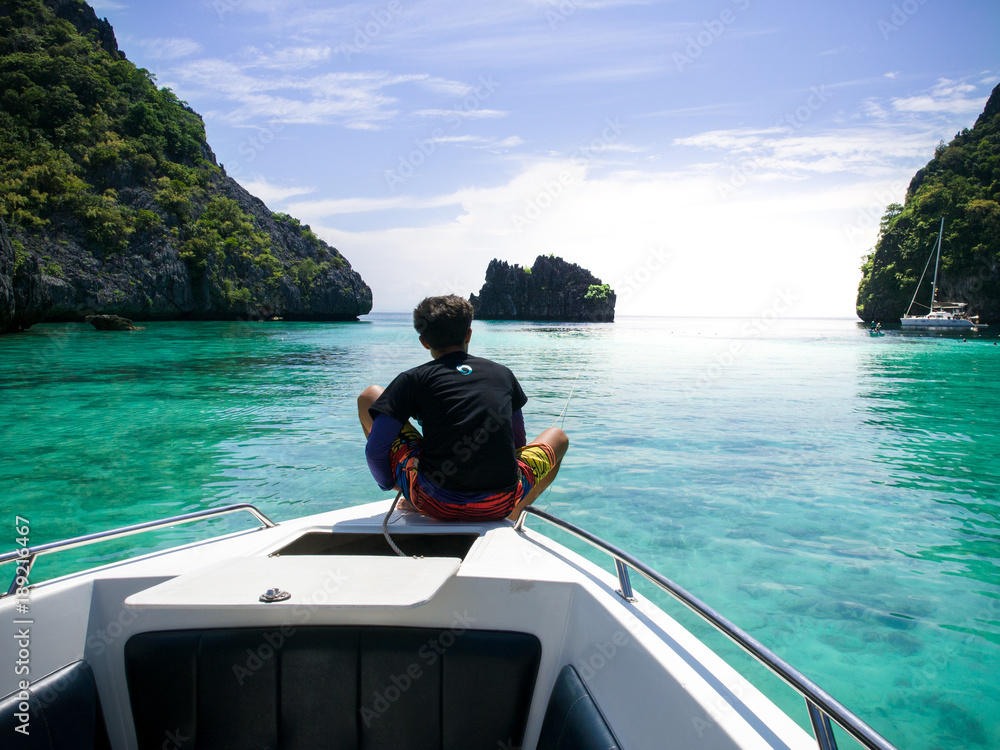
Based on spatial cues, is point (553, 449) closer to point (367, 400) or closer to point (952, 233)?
point (367, 400)

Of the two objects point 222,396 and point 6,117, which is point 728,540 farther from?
point 6,117

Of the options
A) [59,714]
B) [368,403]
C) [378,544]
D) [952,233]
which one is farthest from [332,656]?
[952,233]

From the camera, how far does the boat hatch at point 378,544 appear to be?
2.34 m

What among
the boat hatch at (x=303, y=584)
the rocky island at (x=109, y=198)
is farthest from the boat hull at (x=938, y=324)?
the rocky island at (x=109, y=198)

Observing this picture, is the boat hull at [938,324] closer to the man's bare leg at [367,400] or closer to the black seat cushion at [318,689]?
the man's bare leg at [367,400]

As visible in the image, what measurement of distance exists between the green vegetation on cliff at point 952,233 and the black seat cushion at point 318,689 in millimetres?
80085

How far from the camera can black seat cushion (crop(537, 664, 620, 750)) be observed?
4.86 feet

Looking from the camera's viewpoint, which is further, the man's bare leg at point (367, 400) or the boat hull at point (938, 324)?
the boat hull at point (938, 324)

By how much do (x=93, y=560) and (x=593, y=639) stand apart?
4500 mm

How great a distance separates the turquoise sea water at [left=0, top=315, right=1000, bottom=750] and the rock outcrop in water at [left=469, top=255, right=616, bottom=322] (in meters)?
102

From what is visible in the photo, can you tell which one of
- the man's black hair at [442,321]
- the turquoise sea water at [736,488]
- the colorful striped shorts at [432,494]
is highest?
A: the man's black hair at [442,321]

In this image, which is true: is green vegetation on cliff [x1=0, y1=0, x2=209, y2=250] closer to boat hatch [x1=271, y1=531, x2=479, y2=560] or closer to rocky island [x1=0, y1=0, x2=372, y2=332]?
rocky island [x1=0, y1=0, x2=372, y2=332]

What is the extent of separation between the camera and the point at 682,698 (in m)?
1.36

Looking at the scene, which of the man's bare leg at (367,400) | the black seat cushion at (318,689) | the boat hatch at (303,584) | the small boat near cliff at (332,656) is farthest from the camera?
the man's bare leg at (367,400)
